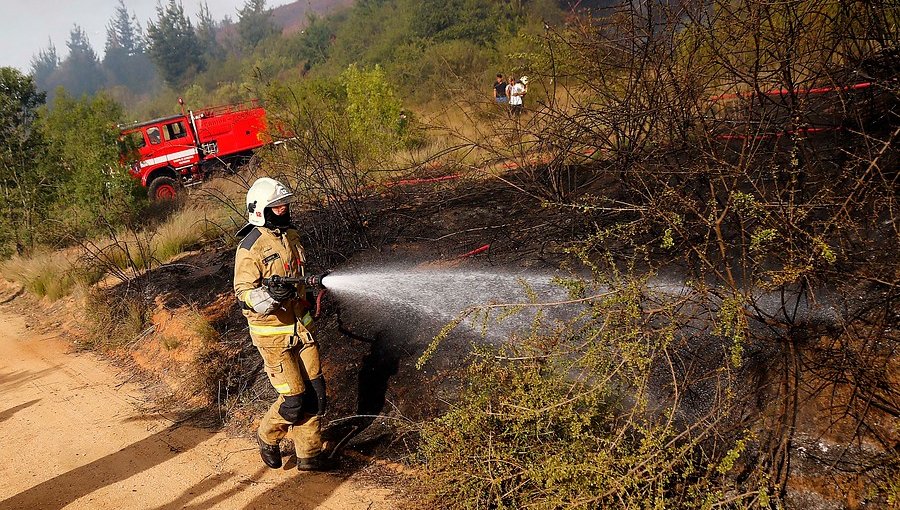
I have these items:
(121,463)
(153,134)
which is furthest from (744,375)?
(153,134)

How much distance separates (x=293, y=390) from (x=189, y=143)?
52.4 ft

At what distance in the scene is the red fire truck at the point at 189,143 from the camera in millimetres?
17312

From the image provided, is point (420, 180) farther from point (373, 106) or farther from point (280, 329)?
point (373, 106)

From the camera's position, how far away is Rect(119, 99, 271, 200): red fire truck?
56.8 ft

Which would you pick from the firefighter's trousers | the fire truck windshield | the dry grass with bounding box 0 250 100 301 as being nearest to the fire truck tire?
the fire truck windshield

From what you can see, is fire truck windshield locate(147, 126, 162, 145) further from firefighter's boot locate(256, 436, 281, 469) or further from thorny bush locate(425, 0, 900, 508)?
thorny bush locate(425, 0, 900, 508)

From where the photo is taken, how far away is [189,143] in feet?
60.0

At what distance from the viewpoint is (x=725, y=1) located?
393 centimetres

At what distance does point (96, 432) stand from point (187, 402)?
29.5 inches

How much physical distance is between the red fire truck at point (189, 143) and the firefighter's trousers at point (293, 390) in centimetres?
1260

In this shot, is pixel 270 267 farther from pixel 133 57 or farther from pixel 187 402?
pixel 133 57

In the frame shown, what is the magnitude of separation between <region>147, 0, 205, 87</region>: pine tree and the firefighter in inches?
2774

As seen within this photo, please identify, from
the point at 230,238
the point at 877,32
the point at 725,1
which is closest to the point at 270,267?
the point at 725,1

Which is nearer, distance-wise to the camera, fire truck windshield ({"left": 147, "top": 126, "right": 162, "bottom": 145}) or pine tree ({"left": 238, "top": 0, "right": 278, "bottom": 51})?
fire truck windshield ({"left": 147, "top": 126, "right": 162, "bottom": 145})
